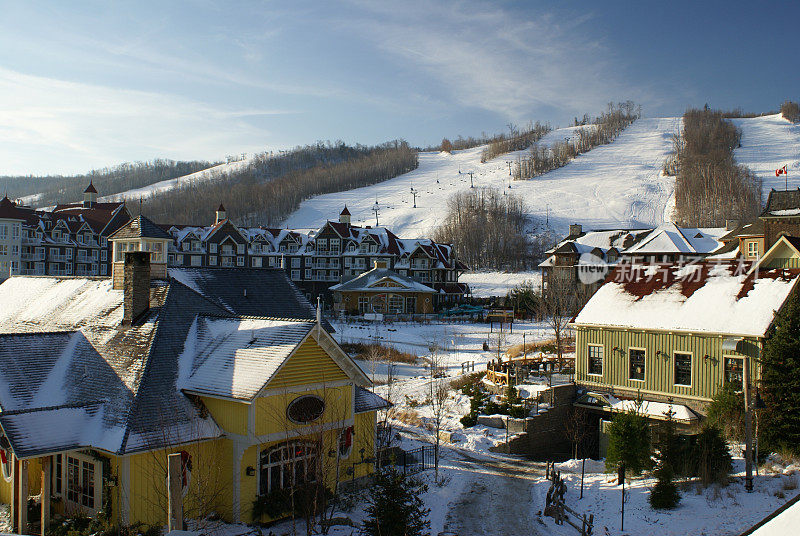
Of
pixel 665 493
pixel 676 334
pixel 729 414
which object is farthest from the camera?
pixel 676 334

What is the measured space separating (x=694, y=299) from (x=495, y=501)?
517 inches

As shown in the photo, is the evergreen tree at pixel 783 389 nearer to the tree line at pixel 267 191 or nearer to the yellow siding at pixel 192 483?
the yellow siding at pixel 192 483

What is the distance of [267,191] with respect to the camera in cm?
15900

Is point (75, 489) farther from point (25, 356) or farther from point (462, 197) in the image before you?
point (462, 197)

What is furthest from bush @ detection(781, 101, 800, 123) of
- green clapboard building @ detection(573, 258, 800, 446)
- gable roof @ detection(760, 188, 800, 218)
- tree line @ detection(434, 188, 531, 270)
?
green clapboard building @ detection(573, 258, 800, 446)

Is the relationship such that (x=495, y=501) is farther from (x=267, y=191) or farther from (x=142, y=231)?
(x=267, y=191)

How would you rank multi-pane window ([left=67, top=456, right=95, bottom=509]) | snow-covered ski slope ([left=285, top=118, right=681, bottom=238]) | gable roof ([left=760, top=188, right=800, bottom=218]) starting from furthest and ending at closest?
snow-covered ski slope ([left=285, top=118, right=681, bottom=238]) < gable roof ([left=760, top=188, right=800, bottom=218]) < multi-pane window ([left=67, top=456, right=95, bottom=509])

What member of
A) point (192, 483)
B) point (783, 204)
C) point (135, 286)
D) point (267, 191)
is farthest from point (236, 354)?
point (267, 191)

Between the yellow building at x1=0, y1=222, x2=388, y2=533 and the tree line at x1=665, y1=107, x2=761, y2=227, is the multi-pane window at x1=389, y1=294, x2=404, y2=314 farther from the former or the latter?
the tree line at x1=665, y1=107, x2=761, y2=227

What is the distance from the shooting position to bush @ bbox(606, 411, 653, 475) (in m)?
18.5

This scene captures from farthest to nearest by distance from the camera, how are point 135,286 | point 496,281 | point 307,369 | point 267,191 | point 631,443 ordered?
point 267,191, point 496,281, point 631,443, point 135,286, point 307,369

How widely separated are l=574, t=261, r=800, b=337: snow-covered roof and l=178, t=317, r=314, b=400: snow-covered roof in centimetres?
1632

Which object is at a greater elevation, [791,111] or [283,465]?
[791,111]

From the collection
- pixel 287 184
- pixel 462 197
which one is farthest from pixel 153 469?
pixel 287 184
